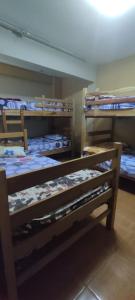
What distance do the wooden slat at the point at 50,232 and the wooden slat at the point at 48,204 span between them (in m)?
0.11

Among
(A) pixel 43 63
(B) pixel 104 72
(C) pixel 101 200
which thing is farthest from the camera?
(B) pixel 104 72

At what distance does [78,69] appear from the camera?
128 inches

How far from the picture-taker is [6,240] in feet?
2.45

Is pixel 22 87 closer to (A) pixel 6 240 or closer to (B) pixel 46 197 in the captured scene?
(B) pixel 46 197

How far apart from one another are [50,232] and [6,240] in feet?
0.95

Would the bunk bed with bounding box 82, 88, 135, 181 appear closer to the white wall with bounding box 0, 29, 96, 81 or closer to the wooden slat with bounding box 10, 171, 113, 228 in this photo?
the white wall with bounding box 0, 29, 96, 81

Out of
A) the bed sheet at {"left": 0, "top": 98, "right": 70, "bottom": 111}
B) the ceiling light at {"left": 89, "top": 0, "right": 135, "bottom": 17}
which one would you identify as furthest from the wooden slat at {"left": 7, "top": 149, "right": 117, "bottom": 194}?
the bed sheet at {"left": 0, "top": 98, "right": 70, "bottom": 111}

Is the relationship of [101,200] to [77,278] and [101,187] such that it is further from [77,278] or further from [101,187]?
[77,278]

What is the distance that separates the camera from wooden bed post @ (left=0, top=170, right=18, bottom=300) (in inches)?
26.8

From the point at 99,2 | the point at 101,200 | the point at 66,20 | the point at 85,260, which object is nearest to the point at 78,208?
the point at 101,200

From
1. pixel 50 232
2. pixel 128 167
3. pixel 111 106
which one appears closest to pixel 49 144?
pixel 111 106

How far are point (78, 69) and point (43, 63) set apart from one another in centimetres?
87

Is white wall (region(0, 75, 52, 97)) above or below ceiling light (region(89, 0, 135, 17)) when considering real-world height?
below

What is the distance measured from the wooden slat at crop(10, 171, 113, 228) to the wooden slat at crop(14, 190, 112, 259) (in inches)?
4.4
